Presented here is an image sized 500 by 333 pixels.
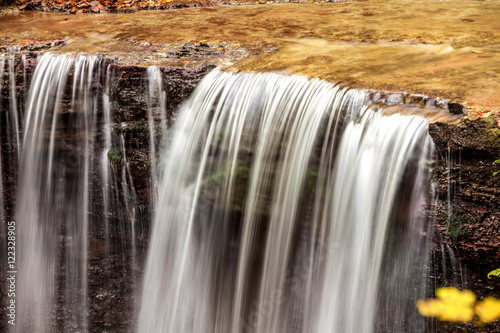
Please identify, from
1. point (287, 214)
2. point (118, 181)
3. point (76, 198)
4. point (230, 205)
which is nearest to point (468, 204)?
point (287, 214)

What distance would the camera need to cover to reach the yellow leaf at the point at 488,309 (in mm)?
3895

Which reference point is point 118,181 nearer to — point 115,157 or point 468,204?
point 115,157

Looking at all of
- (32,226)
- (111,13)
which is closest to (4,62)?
(32,226)

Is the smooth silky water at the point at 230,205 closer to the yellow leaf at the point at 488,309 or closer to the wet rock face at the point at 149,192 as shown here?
the wet rock face at the point at 149,192

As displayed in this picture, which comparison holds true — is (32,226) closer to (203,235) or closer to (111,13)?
(203,235)

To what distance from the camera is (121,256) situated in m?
6.45

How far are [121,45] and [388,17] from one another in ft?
12.9

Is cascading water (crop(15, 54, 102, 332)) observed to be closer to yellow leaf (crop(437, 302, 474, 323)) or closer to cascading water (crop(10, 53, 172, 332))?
cascading water (crop(10, 53, 172, 332))

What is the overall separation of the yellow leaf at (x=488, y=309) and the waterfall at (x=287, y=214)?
446 mm

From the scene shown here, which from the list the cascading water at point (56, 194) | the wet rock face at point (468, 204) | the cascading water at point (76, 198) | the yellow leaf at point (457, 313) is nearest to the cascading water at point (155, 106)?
the cascading water at point (76, 198)

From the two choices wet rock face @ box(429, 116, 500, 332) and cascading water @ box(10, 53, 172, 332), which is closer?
wet rock face @ box(429, 116, 500, 332)

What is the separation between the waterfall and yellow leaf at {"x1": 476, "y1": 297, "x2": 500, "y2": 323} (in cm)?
45

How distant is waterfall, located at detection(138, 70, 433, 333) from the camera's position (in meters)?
4.18

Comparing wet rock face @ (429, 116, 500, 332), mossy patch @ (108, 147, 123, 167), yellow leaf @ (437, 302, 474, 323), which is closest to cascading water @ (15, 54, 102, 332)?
mossy patch @ (108, 147, 123, 167)
